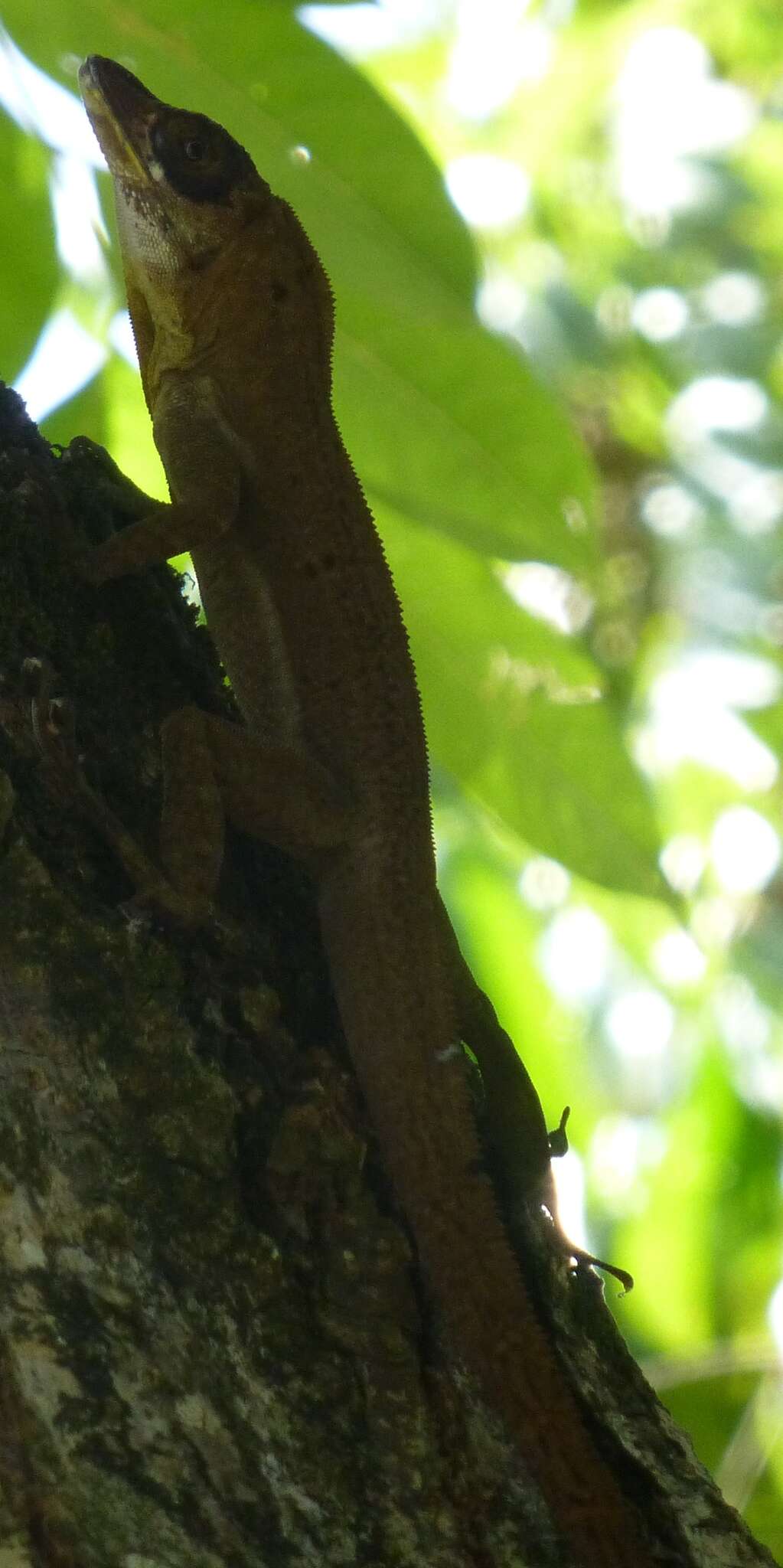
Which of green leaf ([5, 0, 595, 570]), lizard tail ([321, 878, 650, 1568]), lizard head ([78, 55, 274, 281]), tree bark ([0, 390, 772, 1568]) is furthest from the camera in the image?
lizard head ([78, 55, 274, 281])

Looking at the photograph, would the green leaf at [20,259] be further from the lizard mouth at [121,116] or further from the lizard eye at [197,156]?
the lizard eye at [197,156]

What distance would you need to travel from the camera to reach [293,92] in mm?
2955

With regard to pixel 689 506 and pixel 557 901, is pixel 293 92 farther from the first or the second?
pixel 689 506

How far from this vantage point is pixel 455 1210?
9.00 feet

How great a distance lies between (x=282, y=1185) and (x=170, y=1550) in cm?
60

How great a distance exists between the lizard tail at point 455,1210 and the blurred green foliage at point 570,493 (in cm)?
46

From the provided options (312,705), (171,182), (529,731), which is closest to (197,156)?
(171,182)

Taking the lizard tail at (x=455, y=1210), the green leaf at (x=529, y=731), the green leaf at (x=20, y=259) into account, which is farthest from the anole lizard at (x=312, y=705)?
the green leaf at (x=20, y=259)

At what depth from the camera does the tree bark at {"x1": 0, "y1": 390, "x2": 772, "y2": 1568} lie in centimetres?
→ 224

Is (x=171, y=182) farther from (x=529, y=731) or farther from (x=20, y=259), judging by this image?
(x=529, y=731)

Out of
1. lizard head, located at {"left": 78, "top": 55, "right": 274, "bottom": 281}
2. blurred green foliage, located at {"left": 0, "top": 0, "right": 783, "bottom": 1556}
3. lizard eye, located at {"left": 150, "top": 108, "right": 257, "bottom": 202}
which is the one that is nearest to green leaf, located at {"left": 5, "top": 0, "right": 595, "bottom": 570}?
blurred green foliage, located at {"left": 0, "top": 0, "right": 783, "bottom": 1556}

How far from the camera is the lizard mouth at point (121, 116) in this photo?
3561mm

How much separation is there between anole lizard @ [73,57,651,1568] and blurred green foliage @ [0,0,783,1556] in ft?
0.69

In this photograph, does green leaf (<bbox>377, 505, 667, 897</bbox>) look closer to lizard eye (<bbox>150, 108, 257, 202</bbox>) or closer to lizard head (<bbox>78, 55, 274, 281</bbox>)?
lizard head (<bbox>78, 55, 274, 281</bbox>)
